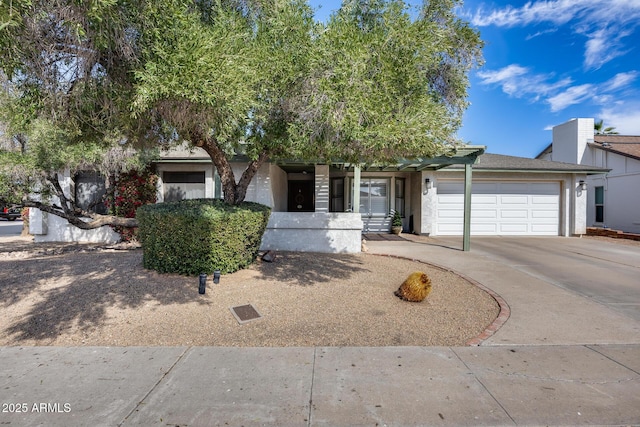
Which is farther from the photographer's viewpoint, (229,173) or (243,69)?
(229,173)

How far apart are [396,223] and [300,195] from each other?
188 inches

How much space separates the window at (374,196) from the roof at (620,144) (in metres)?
Answer: 11.5

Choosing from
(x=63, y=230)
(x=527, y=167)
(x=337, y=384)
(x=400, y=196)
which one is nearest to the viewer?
(x=337, y=384)

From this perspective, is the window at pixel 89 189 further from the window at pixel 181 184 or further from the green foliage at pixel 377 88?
the green foliage at pixel 377 88

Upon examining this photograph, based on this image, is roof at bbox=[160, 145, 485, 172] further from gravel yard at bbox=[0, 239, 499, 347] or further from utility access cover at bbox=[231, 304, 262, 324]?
utility access cover at bbox=[231, 304, 262, 324]

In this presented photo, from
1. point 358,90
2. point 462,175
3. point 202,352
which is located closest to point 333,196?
point 462,175

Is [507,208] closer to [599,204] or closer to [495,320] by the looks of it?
[599,204]

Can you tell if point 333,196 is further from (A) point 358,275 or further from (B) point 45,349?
(B) point 45,349

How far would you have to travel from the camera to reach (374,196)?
45.2ft

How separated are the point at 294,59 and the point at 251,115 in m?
1.13

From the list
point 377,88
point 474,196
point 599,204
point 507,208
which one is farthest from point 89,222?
point 599,204

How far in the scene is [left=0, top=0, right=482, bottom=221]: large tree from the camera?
3660 millimetres

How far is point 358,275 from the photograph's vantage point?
21.2ft

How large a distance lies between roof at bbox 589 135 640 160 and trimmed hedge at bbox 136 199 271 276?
18120 mm
